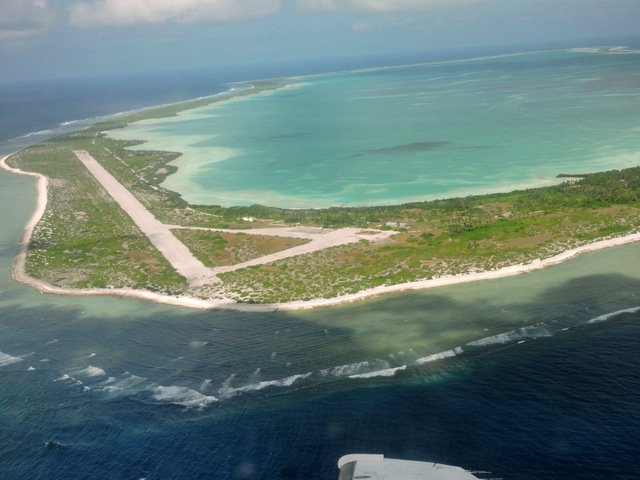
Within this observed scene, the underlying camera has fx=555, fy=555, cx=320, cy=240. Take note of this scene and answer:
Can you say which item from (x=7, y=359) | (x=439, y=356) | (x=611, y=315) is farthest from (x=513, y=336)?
(x=7, y=359)

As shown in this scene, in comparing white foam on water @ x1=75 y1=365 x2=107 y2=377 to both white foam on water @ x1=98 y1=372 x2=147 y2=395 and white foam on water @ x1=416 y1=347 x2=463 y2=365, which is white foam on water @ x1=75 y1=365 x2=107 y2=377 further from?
white foam on water @ x1=416 y1=347 x2=463 y2=365

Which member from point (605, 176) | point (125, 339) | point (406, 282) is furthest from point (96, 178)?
point (605, 176)

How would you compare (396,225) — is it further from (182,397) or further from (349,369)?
(182,397)

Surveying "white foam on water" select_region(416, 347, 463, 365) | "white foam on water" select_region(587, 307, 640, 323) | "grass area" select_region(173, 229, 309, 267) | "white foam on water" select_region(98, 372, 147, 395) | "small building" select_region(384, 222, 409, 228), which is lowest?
"white foam on water" select_region(587, 307, 640, 323)

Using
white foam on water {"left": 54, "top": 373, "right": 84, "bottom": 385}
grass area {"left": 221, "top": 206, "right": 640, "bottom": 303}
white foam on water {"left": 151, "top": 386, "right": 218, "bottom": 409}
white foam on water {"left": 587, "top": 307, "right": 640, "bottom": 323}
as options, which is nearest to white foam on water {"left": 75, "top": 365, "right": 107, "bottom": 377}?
white foam on water {"left": 54, "top": 373, "right": 84, "bottom": 385}

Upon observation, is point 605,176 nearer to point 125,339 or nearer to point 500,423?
point 500,423

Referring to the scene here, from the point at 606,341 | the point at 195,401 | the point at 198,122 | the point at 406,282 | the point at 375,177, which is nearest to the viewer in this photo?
the point at 195,401
